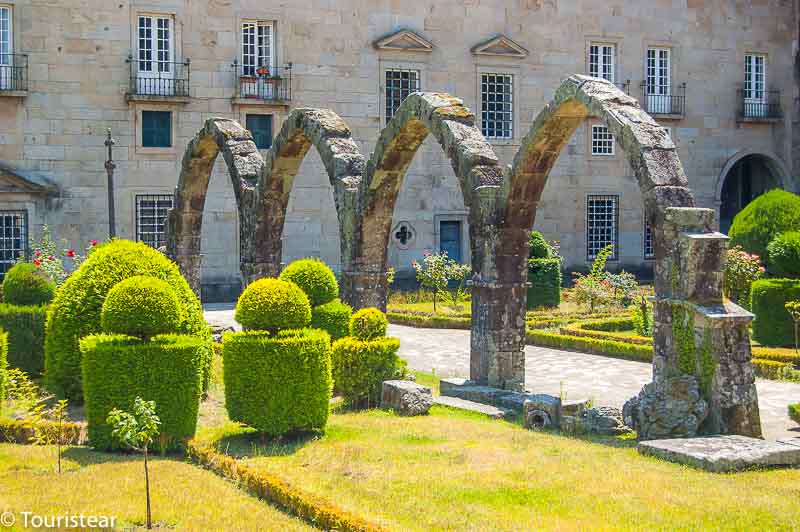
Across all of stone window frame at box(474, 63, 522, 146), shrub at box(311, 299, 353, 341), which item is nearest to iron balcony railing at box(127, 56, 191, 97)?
stone window frame at box(474, 63, 522, 146)

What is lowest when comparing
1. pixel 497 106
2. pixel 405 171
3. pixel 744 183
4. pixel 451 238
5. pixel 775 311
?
pixel 775 311

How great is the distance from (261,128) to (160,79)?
2692 millimetres

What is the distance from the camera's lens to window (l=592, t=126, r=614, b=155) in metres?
30.4

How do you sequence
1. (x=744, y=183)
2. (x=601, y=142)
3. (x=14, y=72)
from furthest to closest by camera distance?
1. (x=744, y=183)
2. (x=601, y=142)
3. (x=14, y=72)

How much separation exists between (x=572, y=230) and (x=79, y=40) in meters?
14.0

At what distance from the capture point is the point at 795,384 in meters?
13.7

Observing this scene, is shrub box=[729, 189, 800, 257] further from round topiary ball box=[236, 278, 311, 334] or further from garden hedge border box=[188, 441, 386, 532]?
garden hedge border box=[188, 441, 386, 532]

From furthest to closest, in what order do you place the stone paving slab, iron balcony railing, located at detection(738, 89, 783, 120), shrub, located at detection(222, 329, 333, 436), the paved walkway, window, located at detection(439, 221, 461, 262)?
iron balcony railing, located at detection(738, 89, 783, 120)
window, located at detection(439, 221, 461, 262)
the paved walkway
shrub, located at detection(222, 329, 333, 436)
the stone paving slab

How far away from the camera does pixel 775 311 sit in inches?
647

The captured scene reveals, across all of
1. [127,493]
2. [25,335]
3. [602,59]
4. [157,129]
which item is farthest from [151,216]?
[127,493]

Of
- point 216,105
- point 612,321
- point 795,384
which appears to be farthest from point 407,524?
point 216,105

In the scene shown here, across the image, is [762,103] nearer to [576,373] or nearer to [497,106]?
[497,106]

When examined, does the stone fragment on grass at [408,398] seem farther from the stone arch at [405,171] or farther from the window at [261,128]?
the window at [261,128]

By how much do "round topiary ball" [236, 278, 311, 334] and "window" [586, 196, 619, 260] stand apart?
821 inches
